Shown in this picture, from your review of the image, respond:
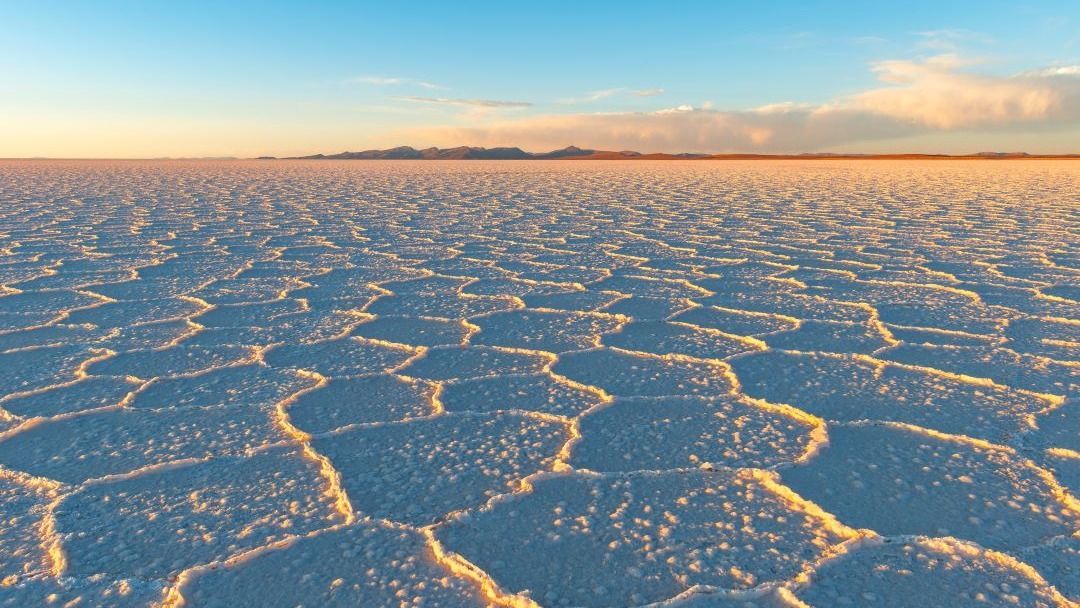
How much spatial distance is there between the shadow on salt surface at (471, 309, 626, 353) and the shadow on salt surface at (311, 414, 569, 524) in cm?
61

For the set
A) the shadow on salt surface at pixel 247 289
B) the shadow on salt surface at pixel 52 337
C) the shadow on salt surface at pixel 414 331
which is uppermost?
the shadow on salt surface at pixel 52 337

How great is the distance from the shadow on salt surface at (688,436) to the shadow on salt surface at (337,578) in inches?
16.4

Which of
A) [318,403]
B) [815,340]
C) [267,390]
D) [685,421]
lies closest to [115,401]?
[267,390]

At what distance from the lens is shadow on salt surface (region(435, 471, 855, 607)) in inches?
41.6

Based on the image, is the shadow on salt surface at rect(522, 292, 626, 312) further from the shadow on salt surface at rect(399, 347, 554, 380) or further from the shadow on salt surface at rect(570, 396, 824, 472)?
the shadow on salt surface at rect(570, 396, 824, 472)

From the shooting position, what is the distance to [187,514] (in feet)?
4.07

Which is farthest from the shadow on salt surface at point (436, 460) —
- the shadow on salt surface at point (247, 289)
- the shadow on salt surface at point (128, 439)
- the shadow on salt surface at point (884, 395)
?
the shadow on salt surface at point (247, 289)

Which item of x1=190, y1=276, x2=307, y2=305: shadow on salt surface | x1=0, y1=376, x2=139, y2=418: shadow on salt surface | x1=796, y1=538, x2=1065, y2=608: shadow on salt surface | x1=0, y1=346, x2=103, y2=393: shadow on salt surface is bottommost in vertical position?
x1=190, y1=276, x2=307, y2=305: shadow on salt surface

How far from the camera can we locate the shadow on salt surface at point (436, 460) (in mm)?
1285

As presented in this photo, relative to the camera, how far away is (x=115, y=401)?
1769mm

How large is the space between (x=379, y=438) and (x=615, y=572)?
2.14ft

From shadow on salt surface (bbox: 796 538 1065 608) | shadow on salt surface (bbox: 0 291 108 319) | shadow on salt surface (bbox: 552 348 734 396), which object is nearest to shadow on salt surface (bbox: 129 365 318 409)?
shadow on salt surface (bbox: 552 348 734 396)

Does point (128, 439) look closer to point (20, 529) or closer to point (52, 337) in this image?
point (20, 529)

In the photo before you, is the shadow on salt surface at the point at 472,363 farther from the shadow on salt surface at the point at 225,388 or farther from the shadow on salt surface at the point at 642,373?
the shadow on salt surface at the point at 225,388
